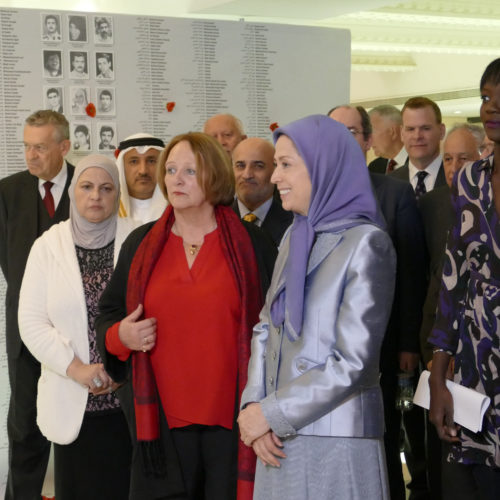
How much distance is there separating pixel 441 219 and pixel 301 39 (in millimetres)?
2643

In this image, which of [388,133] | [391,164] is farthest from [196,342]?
[388,133]

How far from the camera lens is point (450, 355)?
8.84 feet

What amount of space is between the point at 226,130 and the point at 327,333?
3.05m

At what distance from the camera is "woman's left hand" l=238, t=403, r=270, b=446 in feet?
8.02

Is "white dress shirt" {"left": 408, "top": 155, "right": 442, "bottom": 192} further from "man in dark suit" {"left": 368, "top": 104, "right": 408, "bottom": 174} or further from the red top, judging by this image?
the red top

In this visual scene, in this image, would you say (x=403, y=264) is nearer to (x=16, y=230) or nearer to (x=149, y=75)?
(x=16, y=230)

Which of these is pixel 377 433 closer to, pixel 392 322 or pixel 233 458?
pixel 233 458

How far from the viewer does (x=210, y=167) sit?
10.5 feet

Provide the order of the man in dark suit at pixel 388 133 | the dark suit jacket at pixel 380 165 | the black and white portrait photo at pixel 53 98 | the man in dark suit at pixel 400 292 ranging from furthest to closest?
the man in dark suit at pixel 388 133 → the dark suit jacket at pixel 380 165 → the black and white portrait photo at pixel 53 98 → the man in dark suit at pixel 400 292

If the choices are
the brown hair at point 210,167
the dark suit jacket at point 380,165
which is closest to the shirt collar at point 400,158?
the dark suit jacket at point 380,165

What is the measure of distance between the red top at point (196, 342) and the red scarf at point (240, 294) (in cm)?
4

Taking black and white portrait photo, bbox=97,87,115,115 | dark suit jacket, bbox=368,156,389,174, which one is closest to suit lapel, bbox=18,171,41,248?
black and white portrait photo, bbox=97,87,115,115

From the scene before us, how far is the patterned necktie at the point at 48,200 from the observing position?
485 centimetres

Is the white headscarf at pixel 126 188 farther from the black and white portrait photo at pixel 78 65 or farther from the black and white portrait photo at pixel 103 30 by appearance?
the black and white portrait photo at pixel 103 30
